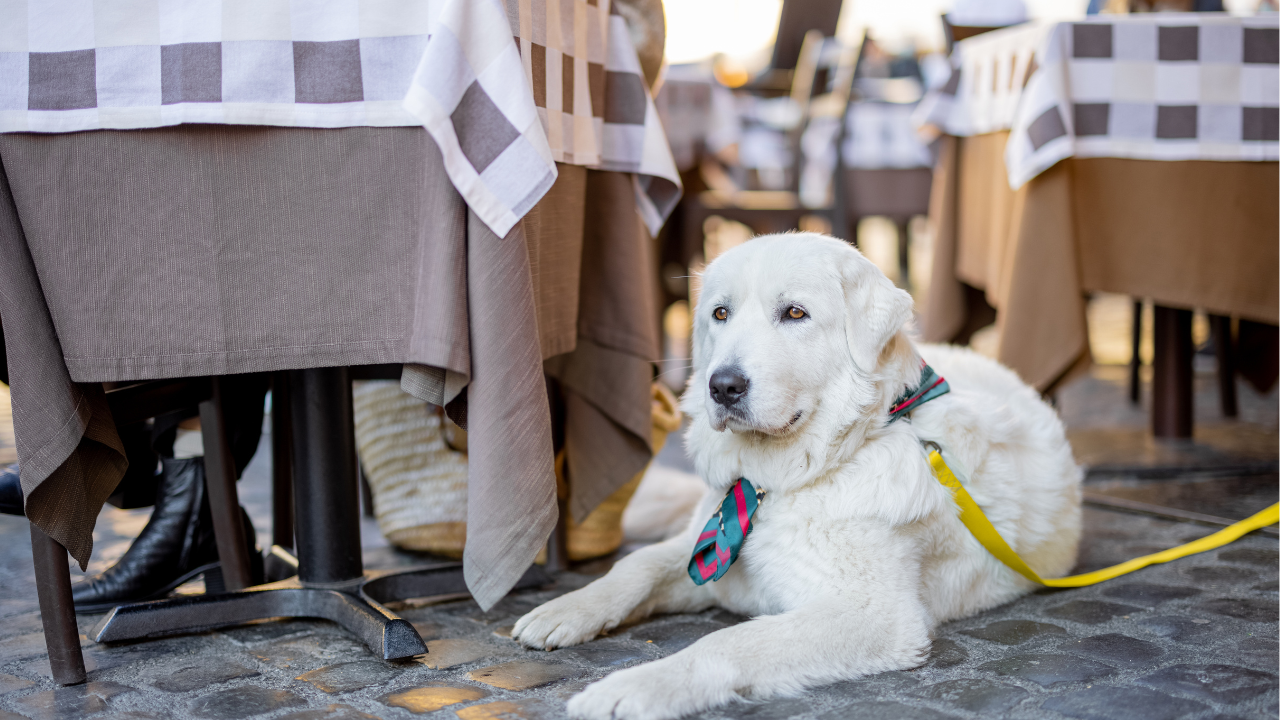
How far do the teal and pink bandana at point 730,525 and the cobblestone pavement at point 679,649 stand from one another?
0.16m

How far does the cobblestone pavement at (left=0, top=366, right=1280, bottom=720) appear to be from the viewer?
1.69 meters

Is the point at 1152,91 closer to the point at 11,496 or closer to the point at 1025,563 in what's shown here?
the point at 1025,563

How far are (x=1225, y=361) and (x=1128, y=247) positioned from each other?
4.60 ft

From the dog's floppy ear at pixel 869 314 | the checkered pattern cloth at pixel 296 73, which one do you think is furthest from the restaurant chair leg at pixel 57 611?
the dog's floppy ear at pixel 869 314

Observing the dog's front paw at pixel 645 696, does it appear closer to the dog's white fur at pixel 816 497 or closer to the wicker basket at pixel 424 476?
the dog's white fur at pixel 816 497

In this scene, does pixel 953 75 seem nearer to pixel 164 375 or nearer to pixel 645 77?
pixel 645 77

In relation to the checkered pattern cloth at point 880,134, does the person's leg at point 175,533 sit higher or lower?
lower

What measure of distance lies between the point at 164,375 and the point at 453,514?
107 centimetres

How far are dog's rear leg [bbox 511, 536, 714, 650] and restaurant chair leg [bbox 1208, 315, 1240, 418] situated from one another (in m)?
2.99

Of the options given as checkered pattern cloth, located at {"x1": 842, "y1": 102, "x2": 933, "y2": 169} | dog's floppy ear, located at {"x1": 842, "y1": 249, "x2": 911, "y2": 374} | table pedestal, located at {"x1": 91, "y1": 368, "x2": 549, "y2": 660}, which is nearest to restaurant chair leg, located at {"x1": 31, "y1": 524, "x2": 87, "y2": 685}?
table pedestal, located at {"x1": 91, "y1": 368, "x2": 549, "y2": 660}

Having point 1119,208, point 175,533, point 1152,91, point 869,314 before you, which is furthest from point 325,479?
point 1152,91

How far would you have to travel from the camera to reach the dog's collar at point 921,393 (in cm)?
205

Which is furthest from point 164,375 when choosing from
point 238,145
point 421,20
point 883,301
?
point 883,301

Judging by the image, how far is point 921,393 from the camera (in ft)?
6.86
